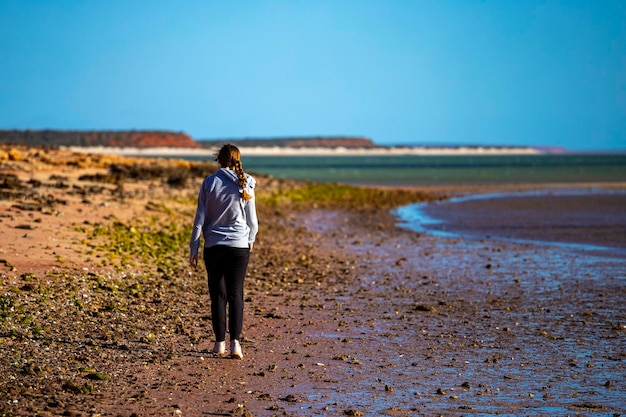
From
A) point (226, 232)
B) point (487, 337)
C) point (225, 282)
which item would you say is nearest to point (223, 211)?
point (226, 232)

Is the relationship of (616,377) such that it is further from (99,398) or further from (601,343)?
(99,398)

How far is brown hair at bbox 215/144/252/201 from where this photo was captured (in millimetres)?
7844

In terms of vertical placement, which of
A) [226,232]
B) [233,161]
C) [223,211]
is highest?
[233,161]

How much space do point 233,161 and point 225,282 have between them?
1174 mm

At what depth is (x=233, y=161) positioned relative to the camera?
786cm

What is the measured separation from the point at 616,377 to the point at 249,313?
14.9ft

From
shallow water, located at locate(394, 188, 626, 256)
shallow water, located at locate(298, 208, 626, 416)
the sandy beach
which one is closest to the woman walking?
the sandy beach

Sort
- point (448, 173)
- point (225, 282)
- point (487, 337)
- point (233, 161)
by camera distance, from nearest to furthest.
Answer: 1. point (233, 161)
2. point (225, 282)
3. point (487, 337)
4. point (448, 173)

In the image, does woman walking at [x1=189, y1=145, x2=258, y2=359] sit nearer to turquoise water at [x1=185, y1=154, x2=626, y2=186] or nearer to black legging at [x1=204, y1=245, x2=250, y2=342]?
black legging at [x1=204, y1=245, x2=250, y2=342]

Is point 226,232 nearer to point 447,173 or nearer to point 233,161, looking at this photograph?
point 233,161

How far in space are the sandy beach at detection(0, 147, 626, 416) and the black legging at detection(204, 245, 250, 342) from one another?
1.08 ft

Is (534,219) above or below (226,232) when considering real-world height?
below

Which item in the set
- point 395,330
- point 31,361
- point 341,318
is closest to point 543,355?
point 395,330

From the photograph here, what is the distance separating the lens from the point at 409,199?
36.5 meters
